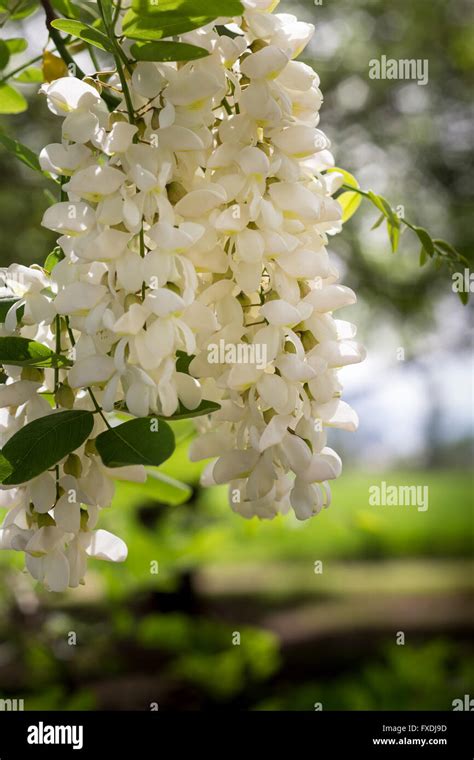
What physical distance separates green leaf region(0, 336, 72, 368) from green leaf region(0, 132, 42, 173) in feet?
0.36

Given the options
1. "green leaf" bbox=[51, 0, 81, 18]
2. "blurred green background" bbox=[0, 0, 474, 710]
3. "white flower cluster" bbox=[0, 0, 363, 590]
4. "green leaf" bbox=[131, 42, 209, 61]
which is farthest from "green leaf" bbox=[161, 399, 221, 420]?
"blurred green background" bbox=[0, 0, 474, 710]

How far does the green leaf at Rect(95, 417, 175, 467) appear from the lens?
0.31 metres

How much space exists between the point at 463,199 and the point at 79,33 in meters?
1.97

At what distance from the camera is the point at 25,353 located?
13.4 inches

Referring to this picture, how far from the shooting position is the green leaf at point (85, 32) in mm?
321

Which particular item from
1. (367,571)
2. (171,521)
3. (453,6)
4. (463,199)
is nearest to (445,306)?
(463,199)

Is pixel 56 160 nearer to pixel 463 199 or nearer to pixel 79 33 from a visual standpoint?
pixel 79 33

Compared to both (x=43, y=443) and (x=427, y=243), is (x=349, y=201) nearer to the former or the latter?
(x=427, y=243)

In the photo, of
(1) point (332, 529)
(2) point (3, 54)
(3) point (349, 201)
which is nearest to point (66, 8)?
(2) point (3, 54)

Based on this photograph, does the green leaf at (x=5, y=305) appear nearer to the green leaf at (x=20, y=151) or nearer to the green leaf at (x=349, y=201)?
the green leaf at (x=20, y=151)

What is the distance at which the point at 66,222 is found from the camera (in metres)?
0.32

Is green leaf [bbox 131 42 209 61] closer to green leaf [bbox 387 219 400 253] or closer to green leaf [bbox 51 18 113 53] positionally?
green leaf [bbox 51 18 113 53]

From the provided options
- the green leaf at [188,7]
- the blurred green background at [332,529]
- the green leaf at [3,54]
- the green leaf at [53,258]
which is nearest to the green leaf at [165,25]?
the green leaf at [188,7]

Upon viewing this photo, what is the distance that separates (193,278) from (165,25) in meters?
0.09
